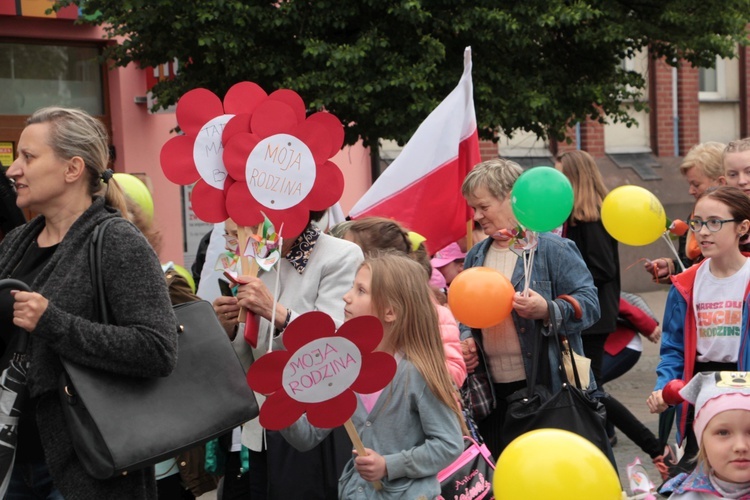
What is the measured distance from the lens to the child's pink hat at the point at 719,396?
10.3ft

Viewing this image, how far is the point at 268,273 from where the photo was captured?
13.3ft

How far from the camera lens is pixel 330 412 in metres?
3.18

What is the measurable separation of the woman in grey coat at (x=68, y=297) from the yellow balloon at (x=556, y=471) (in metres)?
0.99

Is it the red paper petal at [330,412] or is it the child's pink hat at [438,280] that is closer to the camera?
the red paper petal at [330,412]

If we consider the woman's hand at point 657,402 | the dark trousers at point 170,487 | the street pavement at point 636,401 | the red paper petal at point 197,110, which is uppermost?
the red paper petal at point 197,110

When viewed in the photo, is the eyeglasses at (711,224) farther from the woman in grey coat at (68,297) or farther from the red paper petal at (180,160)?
the woman in grey coat at (68,297)

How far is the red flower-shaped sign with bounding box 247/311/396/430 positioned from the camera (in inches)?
122

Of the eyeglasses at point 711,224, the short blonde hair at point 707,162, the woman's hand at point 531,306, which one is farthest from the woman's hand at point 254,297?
the short blonde hair at point 707,162

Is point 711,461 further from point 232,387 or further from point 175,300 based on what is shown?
point 175,300

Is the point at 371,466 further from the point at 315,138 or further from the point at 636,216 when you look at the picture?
the point at 636,216

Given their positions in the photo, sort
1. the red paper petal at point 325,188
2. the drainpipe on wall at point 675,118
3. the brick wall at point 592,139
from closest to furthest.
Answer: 1. the red paper petal at point 325,188
2. the brick wall at point 592,139
3. the drainpipe on wall at point 675,118

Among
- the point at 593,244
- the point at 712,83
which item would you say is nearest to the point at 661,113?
the point at 712,83

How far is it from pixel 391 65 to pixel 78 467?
5.99 meters

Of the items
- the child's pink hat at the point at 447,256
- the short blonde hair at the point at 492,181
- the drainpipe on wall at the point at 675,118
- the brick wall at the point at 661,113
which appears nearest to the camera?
the short blonde hair at the point at 492,181
